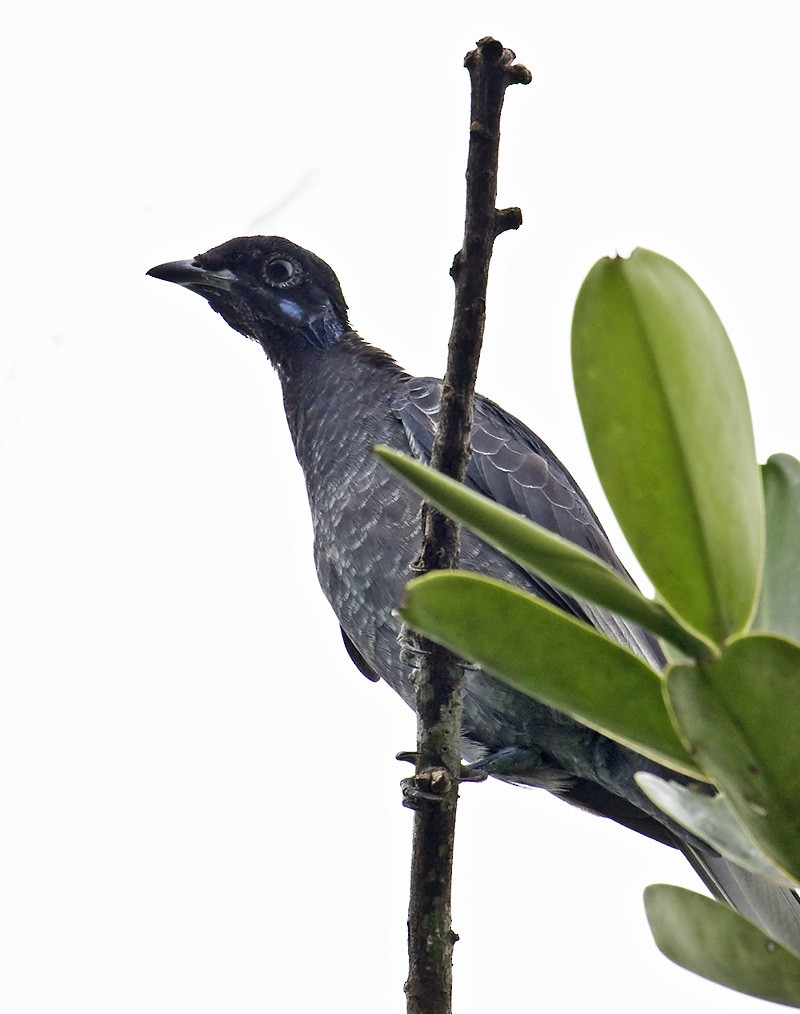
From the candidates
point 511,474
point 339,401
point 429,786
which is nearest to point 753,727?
point 429,786

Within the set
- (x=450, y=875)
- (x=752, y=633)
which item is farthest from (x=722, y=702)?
(x=450, y=875)

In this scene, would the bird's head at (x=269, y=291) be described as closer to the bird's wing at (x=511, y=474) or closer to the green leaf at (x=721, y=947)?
the bird's wing at (x=511, y=474)

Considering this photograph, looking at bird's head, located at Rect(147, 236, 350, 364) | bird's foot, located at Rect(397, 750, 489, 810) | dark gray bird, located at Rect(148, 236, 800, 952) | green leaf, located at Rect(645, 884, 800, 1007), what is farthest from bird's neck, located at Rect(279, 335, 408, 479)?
green leaf, located at Rect(645, 884, 800, 1007)

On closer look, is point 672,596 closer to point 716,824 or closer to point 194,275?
point 716,824

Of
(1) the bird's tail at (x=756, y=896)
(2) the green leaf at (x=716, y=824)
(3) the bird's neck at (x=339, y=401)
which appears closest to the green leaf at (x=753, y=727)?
(2) the green leaf at (x=716, y=824)

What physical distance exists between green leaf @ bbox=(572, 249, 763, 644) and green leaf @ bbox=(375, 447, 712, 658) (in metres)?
0.03

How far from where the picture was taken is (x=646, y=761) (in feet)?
12.8

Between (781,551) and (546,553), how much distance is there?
606mm

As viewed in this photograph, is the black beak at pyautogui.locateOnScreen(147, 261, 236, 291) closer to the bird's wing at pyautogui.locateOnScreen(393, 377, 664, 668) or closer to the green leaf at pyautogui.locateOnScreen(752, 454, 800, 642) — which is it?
the bird's wing at pyautogui.locateOnScreen(393, 377, 664, 668)

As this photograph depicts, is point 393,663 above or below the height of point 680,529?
above

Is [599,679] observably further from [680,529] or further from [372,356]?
[372,356]

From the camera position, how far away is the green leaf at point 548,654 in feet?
4.77

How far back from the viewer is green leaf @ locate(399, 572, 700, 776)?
145 cm

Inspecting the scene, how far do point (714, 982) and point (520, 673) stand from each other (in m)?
0.53
